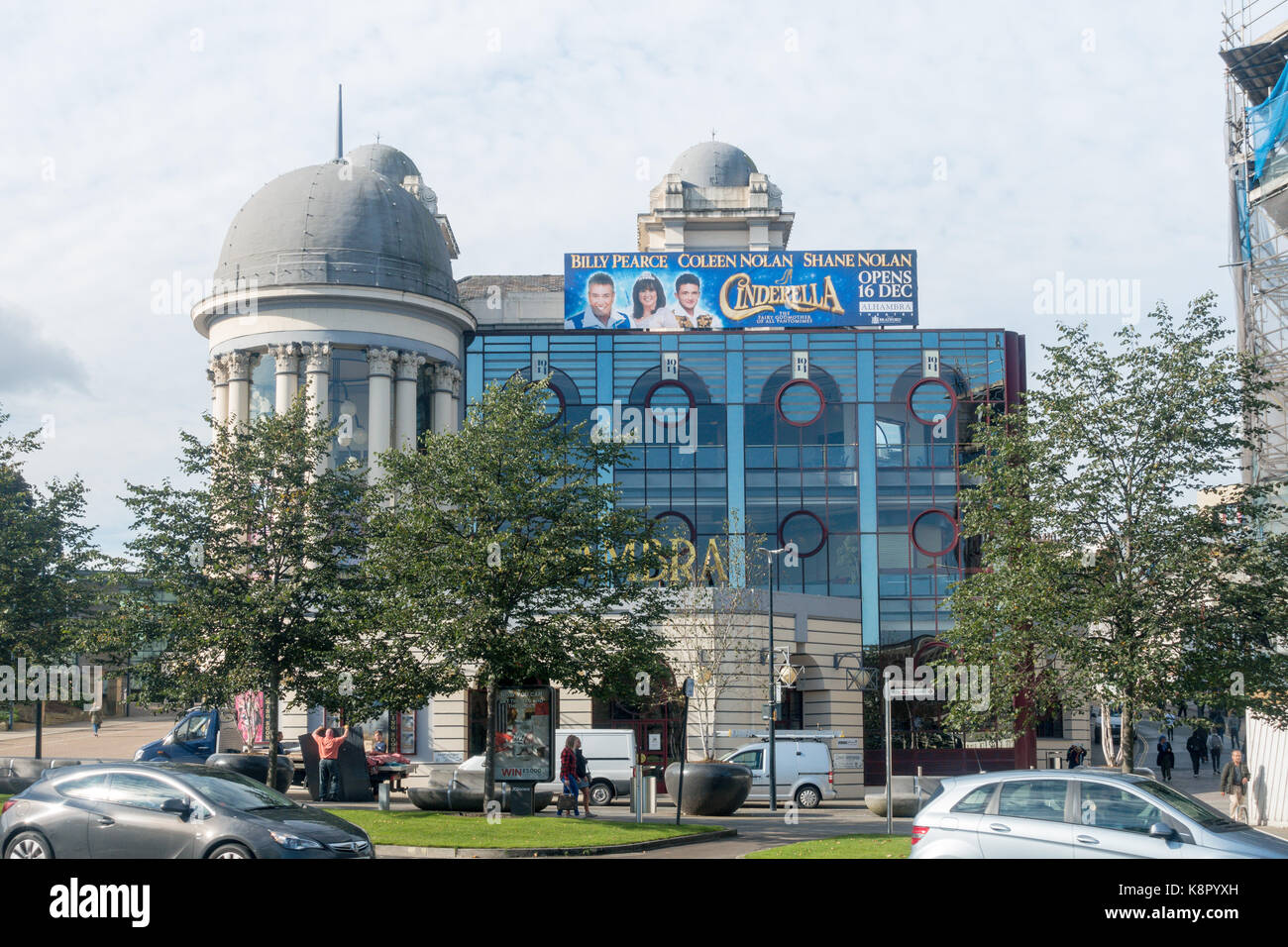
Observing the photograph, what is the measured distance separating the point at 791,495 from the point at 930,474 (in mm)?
6332

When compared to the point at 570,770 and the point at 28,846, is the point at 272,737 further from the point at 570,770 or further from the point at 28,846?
the point at 28,846

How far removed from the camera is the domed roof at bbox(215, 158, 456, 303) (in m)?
57.1

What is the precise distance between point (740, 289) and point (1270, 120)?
84.0 ft

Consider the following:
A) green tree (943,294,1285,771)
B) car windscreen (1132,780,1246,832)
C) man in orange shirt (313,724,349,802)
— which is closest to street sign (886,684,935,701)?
green tree (943,294,1285,771)

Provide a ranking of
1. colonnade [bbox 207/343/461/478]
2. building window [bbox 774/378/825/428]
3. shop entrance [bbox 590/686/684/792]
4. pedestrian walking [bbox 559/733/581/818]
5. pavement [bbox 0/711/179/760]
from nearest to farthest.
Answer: pedestrian walking [bbox 559/733/581/818], shop entrance [bbox 590/686/684/792], pavement [bbox 0/711/179/760], colonnade [bbox 207/343/461/478], building window [bbox 774/378/825/428]

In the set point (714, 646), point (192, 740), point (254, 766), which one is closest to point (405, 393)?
point (714, 646)

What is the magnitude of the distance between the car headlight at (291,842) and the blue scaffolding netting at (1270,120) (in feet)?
125

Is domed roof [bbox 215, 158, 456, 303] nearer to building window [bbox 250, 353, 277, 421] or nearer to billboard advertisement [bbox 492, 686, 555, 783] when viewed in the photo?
building window [bbox 250, 353, 277, 421]

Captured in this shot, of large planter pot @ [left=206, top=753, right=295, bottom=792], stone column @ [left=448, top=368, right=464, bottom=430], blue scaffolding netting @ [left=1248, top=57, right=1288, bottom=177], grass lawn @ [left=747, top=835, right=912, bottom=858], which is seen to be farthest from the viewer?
stone column @ [left=448, top=368, right=464, bottom=430]

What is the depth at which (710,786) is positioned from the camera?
2797cm

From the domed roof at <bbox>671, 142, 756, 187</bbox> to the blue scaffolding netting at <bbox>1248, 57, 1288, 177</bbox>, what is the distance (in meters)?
41.4
